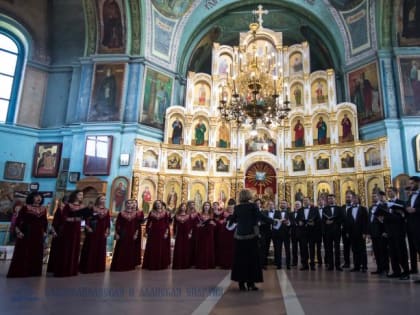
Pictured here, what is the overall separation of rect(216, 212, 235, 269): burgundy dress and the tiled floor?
5.39 ft

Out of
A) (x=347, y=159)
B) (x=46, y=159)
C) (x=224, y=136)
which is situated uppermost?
(x=224, y=136)

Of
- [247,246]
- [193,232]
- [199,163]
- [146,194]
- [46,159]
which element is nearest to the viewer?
[247,246]

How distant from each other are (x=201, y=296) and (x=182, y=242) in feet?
11.2

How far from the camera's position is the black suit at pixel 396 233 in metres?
5.65

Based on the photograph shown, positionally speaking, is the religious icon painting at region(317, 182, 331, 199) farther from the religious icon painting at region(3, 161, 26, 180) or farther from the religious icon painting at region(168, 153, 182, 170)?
the religious icon painting at region(3, 161, 26, 180)

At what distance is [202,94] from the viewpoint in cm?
1686

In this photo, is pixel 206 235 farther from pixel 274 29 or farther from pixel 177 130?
pixel 274 29

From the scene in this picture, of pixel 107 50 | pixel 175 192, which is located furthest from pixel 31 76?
pixel 175 192

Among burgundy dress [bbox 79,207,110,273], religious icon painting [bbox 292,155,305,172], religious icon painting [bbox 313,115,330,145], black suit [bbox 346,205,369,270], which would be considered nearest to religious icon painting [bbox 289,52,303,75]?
religious icon painting [bbox 313,115,330,145]

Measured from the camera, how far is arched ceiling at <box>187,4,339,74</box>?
18.0m

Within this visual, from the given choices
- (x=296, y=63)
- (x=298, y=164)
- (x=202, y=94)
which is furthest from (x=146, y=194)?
(x=296, y=63)

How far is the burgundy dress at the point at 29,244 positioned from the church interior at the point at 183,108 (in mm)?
6902

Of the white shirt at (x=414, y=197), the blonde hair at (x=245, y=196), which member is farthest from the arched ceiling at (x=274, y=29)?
the blonde hair at (x=245, y=196)

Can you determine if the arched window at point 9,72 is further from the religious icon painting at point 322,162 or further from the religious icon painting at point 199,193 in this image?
the religious icon painting at point 322,162
